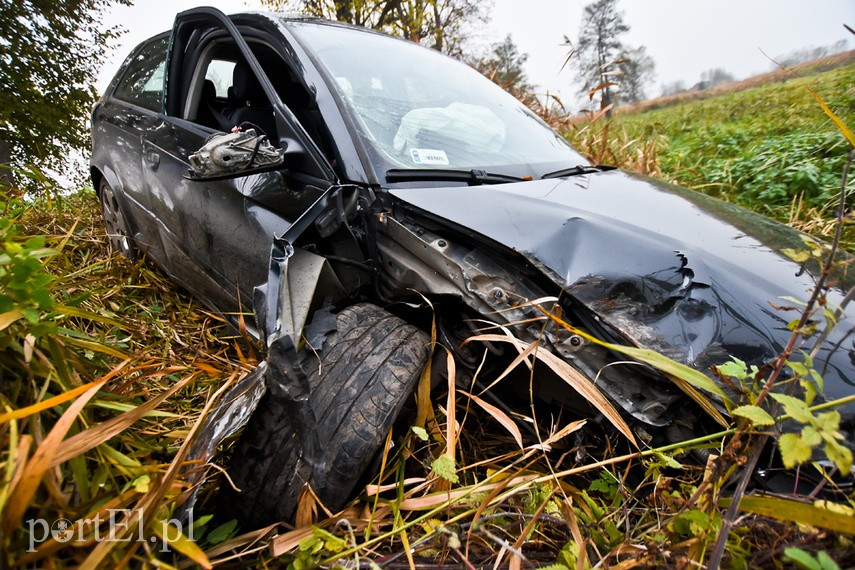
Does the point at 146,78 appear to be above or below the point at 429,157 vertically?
above

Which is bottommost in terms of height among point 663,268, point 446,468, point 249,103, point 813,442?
point 446,468

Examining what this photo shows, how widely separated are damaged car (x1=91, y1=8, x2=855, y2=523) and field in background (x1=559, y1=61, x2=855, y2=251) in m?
1.95

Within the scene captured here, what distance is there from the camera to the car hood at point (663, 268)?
1066 millimetres

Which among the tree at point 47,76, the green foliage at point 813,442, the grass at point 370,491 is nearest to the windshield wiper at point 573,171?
the grass at point 370,491

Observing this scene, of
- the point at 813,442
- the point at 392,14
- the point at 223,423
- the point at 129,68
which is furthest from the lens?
the point at 392,14

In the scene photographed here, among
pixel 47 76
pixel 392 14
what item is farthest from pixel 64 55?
pixel 392 14

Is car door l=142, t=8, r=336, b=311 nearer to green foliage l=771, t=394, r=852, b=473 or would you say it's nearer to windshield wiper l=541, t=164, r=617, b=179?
windshield wiper l=541, t=164, r=617, b=179

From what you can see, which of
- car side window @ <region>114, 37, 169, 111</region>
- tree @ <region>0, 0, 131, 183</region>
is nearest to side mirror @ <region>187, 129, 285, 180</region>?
car side window @ <region>114, 37, 169, 111</region>

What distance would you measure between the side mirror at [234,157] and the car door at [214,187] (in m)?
0.06

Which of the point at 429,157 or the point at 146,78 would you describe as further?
the point at 146,78

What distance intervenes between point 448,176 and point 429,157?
120 millimetres

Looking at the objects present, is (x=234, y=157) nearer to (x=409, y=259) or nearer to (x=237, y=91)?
(x=409, y=259)

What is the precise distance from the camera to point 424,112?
187 centimetres

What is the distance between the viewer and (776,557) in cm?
85
